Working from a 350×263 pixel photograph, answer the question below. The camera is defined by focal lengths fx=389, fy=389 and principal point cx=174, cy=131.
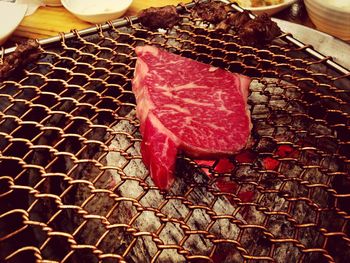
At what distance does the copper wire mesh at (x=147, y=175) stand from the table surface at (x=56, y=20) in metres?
1.05

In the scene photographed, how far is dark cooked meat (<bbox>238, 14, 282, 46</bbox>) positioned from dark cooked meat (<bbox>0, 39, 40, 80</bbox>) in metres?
1.23

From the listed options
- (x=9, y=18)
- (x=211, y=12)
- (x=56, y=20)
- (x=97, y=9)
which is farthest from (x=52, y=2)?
(x=211, y=12)

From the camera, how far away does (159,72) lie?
2.11 m

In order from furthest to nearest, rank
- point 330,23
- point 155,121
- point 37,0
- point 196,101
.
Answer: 1. point 37,0
2. point 330,23
3. point 196,101
4. point 155,121

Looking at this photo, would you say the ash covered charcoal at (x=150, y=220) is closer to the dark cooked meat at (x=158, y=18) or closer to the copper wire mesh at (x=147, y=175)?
the copper wire mesh at (x=147, y=175)

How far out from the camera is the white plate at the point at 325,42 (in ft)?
8.45

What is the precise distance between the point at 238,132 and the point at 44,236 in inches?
39.6

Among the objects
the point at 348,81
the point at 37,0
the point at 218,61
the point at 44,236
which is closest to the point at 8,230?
the point at 44,236

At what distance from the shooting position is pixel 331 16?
3.23 m

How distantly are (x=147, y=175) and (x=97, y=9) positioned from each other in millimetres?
2269

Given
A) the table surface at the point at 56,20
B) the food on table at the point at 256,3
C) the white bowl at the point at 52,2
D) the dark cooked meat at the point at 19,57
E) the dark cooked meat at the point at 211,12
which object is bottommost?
the table surface at the point at 56,20

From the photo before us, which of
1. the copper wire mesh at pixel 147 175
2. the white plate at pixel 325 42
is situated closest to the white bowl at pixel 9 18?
the copper wire mesh at pixel 147 175

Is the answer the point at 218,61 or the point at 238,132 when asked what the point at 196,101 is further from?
the point at 218,61

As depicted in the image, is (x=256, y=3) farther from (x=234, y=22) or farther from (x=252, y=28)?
(x=252, y=28)
